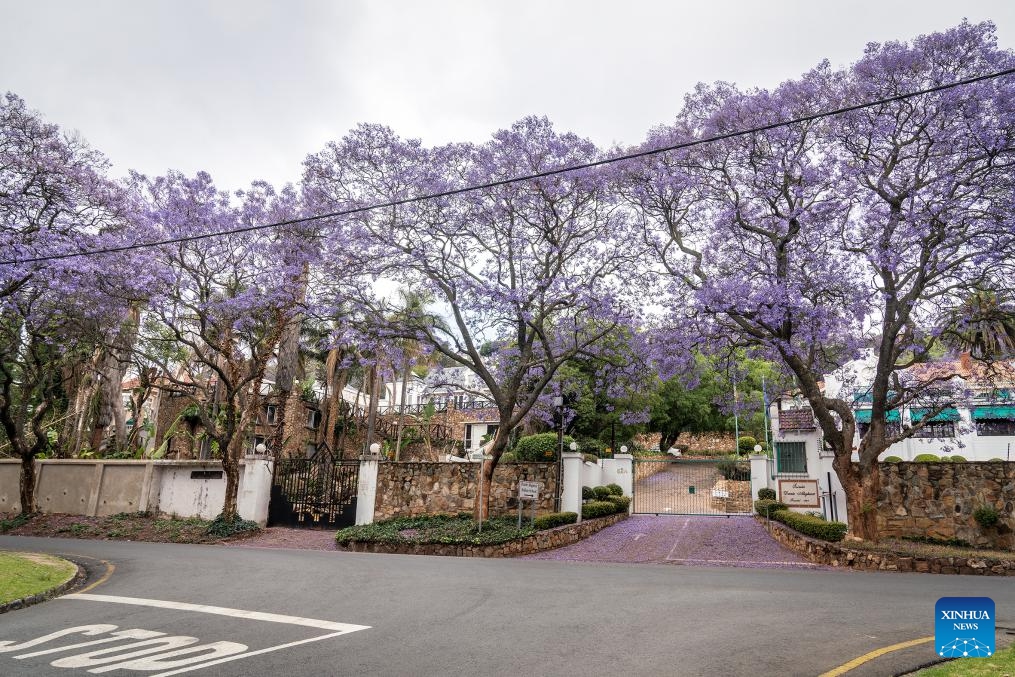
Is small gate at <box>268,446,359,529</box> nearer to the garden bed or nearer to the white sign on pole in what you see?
the garden bed

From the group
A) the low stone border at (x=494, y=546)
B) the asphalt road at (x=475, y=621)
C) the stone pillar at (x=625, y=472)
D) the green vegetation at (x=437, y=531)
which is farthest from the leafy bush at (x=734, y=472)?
the asphalt road at (x=475, y=621)

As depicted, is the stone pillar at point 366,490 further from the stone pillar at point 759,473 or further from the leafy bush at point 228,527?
Result: the stone pillar at point 759,473

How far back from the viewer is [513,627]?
7207 millimetres

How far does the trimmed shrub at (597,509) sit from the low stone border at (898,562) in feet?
21.7

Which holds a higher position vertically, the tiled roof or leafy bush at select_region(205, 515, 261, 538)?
the tiled roof

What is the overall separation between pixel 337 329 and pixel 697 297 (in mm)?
10439

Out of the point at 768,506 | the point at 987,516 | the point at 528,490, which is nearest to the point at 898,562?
the point at 987,516

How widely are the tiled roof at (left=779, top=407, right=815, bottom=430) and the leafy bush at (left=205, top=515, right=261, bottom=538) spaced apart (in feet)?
64.3

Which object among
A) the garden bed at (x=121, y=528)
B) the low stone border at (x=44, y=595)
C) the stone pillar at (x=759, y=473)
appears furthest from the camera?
the stone pillar at (x=759, y=473)

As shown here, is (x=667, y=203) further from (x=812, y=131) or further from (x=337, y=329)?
(x=337, y=329)

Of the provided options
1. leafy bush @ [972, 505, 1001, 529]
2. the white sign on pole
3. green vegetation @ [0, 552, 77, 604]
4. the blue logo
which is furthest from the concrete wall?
leafy bush @ [972, 505, 1001, 529]

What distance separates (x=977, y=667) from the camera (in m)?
4.92

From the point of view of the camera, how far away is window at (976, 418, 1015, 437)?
26781 mm

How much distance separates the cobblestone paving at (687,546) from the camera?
15.1 m
